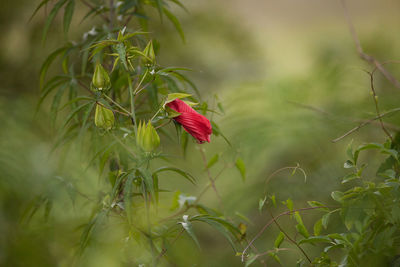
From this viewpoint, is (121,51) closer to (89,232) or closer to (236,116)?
(89,232)

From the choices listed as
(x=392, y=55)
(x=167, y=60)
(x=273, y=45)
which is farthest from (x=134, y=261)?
(x=273, y=45)

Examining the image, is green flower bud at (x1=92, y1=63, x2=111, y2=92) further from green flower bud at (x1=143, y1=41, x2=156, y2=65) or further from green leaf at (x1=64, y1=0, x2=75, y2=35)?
green leaf at (x1=64, y1=0, x2=75, y2=35)

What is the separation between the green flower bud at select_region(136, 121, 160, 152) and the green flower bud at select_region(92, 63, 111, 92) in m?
0.07

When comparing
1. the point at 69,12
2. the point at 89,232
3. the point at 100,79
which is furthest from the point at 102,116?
the point at 69,12

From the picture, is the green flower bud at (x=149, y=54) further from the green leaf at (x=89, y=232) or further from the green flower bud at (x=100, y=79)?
the green leaf at (x=89, y=232)

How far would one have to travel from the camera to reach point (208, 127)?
0.48 meters

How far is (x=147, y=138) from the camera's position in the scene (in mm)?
436

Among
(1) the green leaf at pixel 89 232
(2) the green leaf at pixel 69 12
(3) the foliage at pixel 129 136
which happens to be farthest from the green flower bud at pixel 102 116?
(2) the green leaf at pixel 69 12

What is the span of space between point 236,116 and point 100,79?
24.8 inches

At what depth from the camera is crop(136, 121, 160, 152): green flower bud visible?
0.43 meters

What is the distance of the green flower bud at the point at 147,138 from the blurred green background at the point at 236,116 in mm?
116

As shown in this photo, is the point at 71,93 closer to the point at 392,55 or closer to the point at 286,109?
the point at 286,109

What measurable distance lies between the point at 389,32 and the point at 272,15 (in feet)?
3.72

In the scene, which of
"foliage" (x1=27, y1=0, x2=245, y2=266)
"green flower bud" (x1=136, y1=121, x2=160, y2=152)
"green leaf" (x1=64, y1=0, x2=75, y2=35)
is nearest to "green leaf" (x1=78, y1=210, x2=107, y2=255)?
"foliage" (x1=27, y1=0, x2=245, y2=266)
